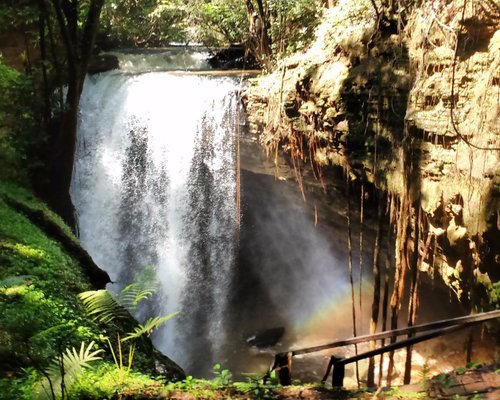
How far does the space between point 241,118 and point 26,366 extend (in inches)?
295

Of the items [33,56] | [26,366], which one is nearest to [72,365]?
[26,366]

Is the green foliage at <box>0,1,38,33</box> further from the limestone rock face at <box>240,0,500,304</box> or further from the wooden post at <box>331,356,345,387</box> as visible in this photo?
the wooden post at <box>331,356,345,387</box>

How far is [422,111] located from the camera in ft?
19.3

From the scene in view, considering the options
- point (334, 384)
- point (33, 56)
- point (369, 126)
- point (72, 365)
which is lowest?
point (334, 384)

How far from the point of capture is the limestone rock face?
515cm

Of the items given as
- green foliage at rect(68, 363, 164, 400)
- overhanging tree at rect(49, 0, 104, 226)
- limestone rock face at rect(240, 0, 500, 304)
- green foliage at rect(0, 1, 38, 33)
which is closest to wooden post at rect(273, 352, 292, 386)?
green foliage at rect(68, 363, 164, 400)

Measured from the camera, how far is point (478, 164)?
5141mm

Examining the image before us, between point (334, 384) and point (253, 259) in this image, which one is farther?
point (253, 259)

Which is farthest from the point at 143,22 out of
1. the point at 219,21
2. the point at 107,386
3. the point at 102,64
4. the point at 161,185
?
the point at 107,386

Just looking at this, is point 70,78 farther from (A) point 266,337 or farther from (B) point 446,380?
(B) point 446,380

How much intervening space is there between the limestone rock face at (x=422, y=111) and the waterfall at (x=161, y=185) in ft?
12.3

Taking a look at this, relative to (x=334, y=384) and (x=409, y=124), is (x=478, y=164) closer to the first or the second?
(x=409, y=124)

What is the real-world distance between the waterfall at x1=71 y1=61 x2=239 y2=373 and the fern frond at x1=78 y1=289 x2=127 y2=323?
5.94 m

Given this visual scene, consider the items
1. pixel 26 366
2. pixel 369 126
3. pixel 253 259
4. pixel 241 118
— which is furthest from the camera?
pixel 253 259
